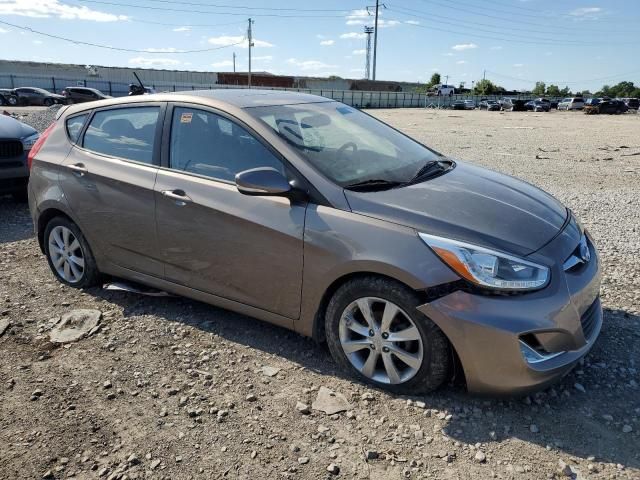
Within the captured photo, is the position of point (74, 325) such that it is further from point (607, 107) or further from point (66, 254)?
point (607, 107)

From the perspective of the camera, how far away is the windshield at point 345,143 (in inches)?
130

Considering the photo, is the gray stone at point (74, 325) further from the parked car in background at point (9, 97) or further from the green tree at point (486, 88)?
the green tree at point (486, 88)

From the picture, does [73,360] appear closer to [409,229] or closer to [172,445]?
[172,445]

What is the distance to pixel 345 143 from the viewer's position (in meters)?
3.68

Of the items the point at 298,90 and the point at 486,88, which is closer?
the point at 298,90

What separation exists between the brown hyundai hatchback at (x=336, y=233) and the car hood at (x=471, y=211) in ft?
0.04

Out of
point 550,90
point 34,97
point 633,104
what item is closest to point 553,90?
point 550,90

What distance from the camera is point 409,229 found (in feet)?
9.22

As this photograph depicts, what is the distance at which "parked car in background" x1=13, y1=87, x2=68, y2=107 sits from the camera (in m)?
37.8

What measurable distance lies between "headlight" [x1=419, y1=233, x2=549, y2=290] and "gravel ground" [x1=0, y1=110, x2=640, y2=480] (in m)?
0.76

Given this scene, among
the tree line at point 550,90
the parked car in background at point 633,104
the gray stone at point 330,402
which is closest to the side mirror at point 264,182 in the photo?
the gray stone at point 330,402

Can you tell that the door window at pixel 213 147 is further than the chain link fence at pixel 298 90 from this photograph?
No

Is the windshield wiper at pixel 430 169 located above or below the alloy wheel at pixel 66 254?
above

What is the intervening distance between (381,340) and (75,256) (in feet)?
9.70
